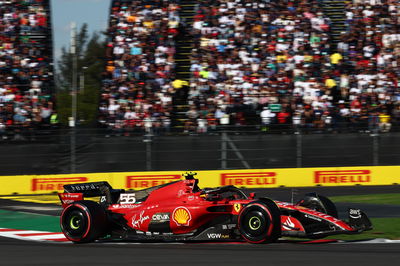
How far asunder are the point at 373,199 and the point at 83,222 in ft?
26.2

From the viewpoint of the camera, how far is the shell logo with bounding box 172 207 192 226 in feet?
31.4

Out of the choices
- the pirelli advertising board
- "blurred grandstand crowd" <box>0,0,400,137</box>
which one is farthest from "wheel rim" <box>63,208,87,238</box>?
"blurred grandstand crowd" <box>0,0,400,137</box>

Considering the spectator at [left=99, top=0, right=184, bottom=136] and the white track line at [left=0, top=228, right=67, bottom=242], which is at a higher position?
the spectator at [left=99, top=0, right=184, bottom=136]

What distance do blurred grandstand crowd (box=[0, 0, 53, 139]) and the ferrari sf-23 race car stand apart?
8.78 metres

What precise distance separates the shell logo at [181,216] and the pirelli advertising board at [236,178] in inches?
320

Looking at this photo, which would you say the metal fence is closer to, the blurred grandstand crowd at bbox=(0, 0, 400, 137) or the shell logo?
the blurred grandstand crowd at bbox=(0, 0, 400, 137)

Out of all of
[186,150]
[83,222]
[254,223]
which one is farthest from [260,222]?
[186,150]

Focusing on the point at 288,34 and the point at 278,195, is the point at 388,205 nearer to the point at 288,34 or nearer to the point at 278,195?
the point at 278,195

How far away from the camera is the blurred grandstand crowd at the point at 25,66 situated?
2077 cm

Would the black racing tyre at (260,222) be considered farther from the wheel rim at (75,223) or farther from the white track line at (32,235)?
the white track line at (32,235)

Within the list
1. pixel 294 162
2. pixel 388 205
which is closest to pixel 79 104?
pixel 294 162

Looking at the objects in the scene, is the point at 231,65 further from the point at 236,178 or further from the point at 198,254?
the point at 198,254

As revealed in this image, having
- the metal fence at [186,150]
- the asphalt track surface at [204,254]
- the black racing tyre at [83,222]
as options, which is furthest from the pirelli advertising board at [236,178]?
the asphalt track surface at [204,254]

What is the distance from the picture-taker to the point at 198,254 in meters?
8.59
